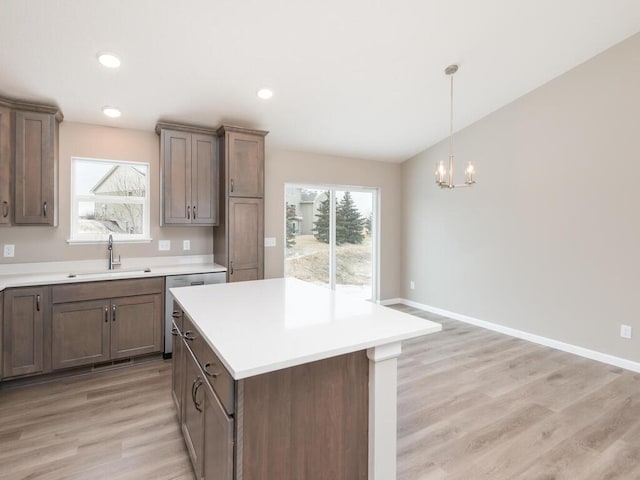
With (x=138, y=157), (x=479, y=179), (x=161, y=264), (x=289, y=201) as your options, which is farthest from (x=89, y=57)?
(x=479, y=179)

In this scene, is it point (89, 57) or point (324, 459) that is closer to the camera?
point (324, 459)

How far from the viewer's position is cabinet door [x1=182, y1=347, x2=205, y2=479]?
160cm

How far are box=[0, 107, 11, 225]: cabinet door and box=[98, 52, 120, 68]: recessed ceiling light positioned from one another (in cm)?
108

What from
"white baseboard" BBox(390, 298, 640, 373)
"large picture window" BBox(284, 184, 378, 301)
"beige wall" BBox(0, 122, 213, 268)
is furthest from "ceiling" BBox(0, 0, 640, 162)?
"white baseboard" BBox(390, 298, 640, 373)

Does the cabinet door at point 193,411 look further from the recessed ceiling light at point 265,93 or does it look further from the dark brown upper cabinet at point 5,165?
the recessed ceiling light at point 265,93

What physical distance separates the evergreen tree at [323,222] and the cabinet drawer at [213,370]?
351 cm

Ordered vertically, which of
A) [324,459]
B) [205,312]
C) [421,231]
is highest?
[421,231]

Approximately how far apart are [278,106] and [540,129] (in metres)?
3.01

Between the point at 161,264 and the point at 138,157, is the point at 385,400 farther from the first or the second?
the point at 138,157

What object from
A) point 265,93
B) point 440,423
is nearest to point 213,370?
point 440,423

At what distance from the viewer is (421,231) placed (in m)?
5.52

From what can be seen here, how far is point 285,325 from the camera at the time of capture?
5.10 ft

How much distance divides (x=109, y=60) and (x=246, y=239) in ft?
6.62

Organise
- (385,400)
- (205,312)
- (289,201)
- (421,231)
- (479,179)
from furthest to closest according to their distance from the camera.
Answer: (421,231), (289,201), (479,179), (205,312), (385,400)
